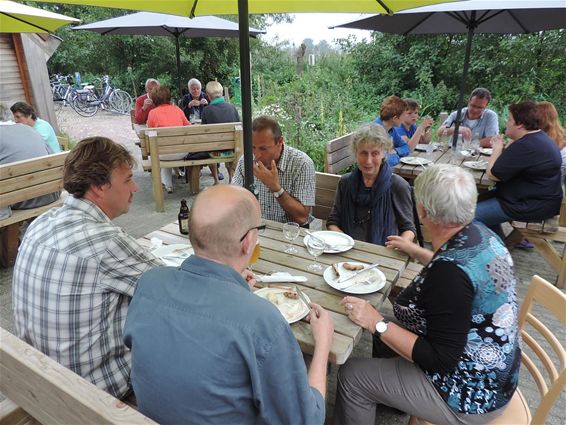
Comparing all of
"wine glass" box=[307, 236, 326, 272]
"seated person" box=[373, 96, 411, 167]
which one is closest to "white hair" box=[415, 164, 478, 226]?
"wine glass" box=[307, 236, 326, 272]

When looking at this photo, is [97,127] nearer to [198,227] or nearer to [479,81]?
[479,81]

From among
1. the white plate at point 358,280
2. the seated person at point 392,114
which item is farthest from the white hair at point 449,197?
the seated person at point 392,114

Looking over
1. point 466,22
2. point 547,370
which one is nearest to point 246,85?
point 547,370

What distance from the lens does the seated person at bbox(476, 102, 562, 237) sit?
3.32 m

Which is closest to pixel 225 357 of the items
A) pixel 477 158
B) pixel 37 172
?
pixel 37 172

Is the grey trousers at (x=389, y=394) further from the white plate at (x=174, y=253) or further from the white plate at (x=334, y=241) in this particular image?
the white plate at (x=174, y=253)

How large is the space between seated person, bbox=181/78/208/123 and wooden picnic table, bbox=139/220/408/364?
5639mm

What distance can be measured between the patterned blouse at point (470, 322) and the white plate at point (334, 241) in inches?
26.8

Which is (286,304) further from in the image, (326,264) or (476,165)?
(476,165)

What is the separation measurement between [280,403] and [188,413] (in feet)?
0.81

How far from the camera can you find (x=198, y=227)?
119cm

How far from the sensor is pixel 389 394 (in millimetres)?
1747

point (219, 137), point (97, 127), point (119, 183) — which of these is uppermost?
point (119, 183)

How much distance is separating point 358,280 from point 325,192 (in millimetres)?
1553
